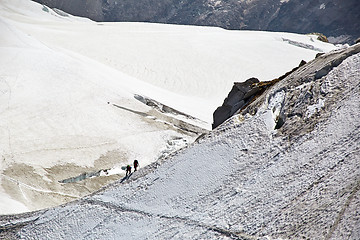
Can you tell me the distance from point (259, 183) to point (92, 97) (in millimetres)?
11285

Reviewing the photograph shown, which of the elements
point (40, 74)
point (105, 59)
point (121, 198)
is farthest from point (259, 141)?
point (105, 59)

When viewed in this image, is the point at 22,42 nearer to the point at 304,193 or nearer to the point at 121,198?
the point at 121,198

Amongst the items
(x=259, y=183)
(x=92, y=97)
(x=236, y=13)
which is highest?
(x=236, y=13)

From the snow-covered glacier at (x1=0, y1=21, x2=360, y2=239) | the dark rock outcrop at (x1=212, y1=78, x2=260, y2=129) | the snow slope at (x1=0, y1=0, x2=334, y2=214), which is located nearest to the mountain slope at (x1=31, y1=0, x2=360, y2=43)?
the snow slope at (x1=0, y1=0, x2=334, y2=214)

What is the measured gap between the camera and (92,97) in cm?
1595

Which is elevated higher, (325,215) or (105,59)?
(325,215)

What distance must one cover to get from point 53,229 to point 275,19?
5979 centimetres

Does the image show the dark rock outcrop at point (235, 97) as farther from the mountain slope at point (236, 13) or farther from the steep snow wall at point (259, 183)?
the mountain slope at point (236, 13)

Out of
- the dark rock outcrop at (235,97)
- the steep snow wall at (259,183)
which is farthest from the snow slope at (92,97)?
the steep snow wall at (259,183)

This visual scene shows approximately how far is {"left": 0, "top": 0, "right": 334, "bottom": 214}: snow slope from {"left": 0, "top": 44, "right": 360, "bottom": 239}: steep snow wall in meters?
2.68

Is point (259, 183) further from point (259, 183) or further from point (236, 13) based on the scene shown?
point (236, 13)

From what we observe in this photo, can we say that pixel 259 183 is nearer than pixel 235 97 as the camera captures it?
Yes

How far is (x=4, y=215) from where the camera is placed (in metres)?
7.31

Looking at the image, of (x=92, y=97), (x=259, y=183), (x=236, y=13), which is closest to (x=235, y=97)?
(x=259, y=183)
